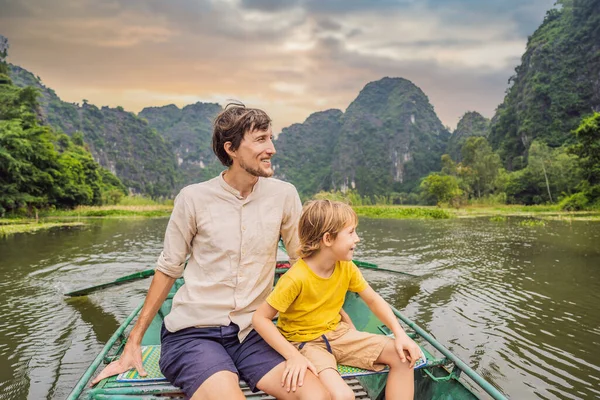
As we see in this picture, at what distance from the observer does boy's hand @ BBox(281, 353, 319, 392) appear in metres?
1.43

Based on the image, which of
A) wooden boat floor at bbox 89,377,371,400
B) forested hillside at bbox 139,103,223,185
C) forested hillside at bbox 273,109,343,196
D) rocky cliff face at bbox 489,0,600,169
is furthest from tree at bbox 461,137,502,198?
forested hillside at bbox 139,103,223,185

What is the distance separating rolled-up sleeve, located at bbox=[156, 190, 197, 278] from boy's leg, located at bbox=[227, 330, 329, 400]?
398mm

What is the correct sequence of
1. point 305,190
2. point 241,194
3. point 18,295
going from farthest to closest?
1. point 305,190
2. point 18,295
3. point 241,194

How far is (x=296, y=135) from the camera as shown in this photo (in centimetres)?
11244

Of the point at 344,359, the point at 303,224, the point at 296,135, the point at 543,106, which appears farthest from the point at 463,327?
the point at 296,135

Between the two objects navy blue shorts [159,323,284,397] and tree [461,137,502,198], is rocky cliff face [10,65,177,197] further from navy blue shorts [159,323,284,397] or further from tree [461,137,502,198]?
navy blue shorts [159,323,284,397]

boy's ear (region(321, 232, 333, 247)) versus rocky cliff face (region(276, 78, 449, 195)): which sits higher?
rocky cliff face (region(276, 78, 449, 195))

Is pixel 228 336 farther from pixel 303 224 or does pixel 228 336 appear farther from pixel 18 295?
pixel 18 295

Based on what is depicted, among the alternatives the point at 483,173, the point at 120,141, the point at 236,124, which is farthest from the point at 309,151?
the point at 236,124

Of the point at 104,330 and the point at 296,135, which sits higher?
the point at 296,135

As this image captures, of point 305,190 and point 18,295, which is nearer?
point 18,295

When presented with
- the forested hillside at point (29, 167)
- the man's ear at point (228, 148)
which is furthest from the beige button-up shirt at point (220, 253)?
the forested hillside at point (29, 167)

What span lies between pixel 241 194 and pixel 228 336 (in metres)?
0.58

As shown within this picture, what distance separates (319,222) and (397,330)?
1.63 feet
